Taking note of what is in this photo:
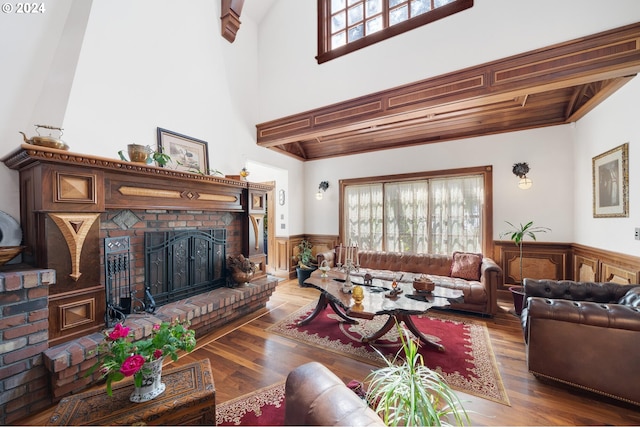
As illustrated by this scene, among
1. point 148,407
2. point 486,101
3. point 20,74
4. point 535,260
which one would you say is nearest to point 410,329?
point 148,407

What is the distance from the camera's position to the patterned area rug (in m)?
2.00

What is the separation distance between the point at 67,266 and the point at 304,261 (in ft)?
12.0

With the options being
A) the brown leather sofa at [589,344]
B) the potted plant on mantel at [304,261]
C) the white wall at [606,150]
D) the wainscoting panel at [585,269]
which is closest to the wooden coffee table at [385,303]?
the brown leather sofa at [589,344]

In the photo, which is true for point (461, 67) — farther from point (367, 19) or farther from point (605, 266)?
point (605, 266)

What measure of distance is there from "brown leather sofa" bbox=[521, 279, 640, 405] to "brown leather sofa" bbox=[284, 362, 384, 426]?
1.96 meters

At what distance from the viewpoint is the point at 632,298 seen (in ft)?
6.46

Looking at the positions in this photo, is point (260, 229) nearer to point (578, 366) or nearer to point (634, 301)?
point (578, 366)

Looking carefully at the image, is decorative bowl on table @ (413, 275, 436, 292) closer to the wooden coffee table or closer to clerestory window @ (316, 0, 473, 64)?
the wooden coffee table

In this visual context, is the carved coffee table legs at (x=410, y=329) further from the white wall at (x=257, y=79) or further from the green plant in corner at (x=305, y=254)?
the green plant in corner at (x=305, y=254)

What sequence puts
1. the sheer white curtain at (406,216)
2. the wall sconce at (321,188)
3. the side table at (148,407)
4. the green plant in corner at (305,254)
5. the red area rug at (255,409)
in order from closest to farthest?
the side table at (148,407), the red area rug at (255,409), the sheer white curtain at (406,216), the green plant in corner at (305,254), the wall sconce at (321,188)

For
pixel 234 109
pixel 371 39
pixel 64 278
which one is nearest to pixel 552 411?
pixel 64 278

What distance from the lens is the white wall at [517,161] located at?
3.62 m

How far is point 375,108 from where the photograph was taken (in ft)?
11.2

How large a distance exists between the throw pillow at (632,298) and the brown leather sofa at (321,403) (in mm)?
2538
